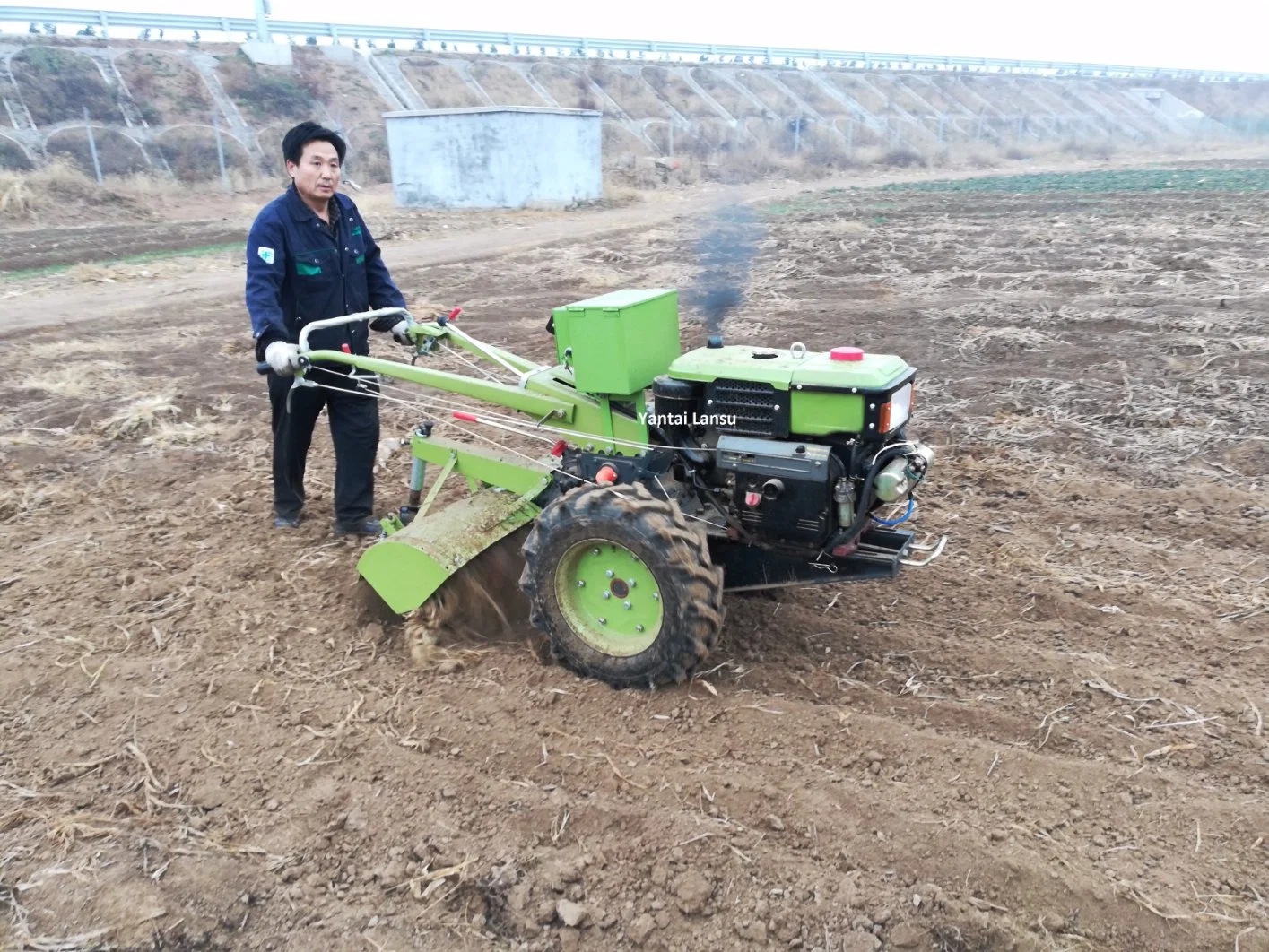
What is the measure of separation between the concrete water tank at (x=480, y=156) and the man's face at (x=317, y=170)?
19824mm

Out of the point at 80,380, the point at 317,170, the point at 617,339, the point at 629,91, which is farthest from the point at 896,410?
the point at 629,91

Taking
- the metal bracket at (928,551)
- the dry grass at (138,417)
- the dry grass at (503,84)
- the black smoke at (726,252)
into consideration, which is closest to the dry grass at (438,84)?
the dry grass at (503,84)

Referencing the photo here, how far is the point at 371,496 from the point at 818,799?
A: 3024 millimetres

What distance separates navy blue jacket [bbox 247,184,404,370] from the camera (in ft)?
14.4

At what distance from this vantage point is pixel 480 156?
23.3 m

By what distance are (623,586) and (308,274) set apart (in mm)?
2360

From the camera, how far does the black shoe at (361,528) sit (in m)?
5.02

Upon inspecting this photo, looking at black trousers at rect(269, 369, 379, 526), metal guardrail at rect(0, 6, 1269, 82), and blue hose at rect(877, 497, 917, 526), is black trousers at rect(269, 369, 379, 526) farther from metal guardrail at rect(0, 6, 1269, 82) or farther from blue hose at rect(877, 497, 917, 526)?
metal guardrail at rect(0, 6, 1269, 82)

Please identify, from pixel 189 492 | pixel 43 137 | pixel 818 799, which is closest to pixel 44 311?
pixel 189 492

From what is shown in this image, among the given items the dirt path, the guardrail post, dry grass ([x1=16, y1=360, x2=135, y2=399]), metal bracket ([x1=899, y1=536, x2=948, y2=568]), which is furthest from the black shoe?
the guardrail post

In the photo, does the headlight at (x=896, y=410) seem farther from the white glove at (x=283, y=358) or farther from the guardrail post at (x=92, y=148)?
the guardrail post at (x=92, y=148)

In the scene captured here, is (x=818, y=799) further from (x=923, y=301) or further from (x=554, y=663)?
(x=923, y=301)

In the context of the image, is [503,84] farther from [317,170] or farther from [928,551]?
[928,551]

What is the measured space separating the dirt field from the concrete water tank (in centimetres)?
1822
